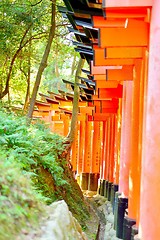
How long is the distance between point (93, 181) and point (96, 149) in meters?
1.33

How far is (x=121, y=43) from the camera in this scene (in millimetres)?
5133

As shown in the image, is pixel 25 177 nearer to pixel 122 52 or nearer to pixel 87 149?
pixel 122 52

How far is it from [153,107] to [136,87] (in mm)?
2120

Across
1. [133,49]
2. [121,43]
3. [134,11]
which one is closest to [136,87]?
[133,49]

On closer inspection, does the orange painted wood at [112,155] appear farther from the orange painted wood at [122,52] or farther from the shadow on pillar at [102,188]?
the orange painted wood at [122,52]

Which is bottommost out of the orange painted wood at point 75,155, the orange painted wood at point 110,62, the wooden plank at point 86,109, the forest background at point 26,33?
the orange painted wood at point 75,155

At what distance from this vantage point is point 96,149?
1644cm

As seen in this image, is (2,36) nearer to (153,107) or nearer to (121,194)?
(121,194)

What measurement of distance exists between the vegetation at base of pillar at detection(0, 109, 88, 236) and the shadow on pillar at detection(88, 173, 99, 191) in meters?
6.49

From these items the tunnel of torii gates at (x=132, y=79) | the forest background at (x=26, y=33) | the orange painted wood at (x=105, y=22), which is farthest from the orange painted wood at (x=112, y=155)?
the orange painted wood at (x=105, y=22)

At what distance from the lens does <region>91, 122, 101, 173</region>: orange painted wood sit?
16.3 metres

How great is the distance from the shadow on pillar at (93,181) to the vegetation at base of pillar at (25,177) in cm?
649

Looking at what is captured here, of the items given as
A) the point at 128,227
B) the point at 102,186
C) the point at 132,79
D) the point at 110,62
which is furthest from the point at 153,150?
the point at 102,186

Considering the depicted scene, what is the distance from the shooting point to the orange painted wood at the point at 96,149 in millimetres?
16297
